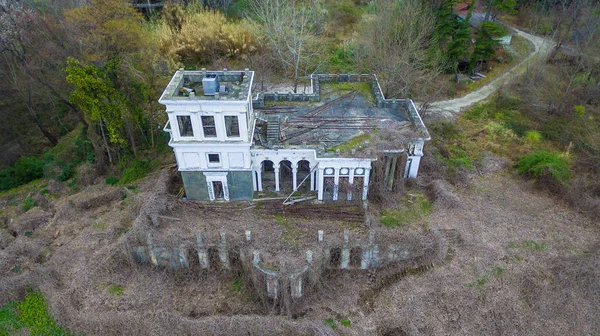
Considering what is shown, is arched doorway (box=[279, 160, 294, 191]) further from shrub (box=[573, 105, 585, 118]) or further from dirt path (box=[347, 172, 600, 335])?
shrub (box=[573, 105, 585, 118])

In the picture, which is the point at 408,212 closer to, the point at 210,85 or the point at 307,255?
the point at 307,255

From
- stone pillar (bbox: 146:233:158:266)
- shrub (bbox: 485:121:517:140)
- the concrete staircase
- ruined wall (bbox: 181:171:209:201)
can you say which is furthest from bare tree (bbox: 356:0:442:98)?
stone pillar (bbox: 146:233:158:266)

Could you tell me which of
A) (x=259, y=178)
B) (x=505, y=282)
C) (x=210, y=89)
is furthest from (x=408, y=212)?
(x=210, y=89)

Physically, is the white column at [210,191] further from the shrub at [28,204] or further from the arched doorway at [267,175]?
the shrub at [28,204]

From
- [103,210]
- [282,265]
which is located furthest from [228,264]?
[103,210]

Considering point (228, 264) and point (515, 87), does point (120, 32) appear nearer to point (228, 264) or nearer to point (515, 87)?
point (228, 264)

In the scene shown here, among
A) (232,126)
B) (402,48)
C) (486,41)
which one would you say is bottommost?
(486,41)
